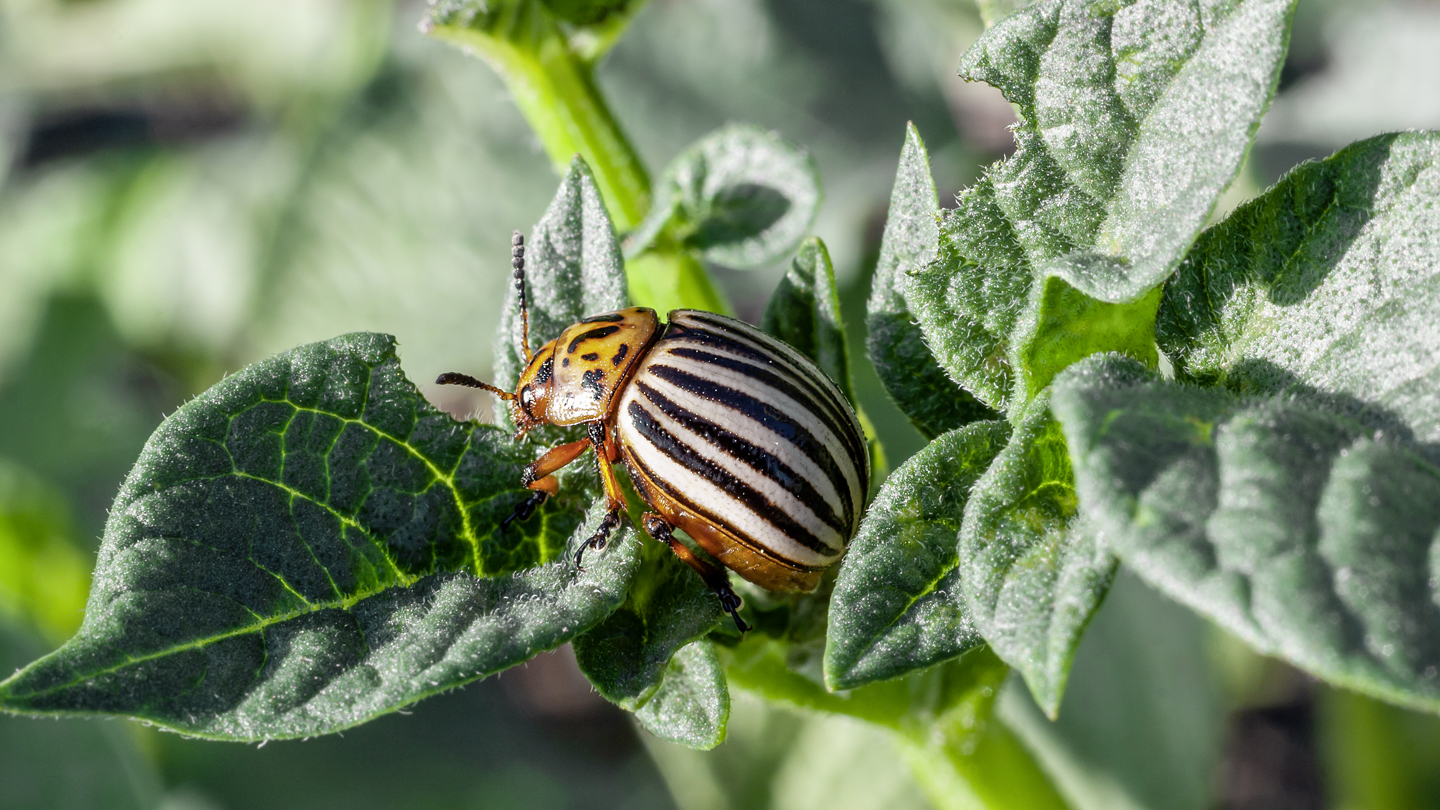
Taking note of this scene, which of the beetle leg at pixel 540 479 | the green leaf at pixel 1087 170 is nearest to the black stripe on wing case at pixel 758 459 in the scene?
the beetle leg at pixel 540 479

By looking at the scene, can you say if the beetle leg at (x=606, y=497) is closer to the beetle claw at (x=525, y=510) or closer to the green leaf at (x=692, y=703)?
the beetle claw at (x=525, y=510)

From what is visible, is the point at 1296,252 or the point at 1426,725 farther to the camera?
the point at 1426,725

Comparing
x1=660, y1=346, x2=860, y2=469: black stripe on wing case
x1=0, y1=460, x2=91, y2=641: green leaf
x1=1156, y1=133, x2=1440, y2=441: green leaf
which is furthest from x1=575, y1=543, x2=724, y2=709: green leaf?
x1=0, y1=460, x2=91, y2=641: green leaf

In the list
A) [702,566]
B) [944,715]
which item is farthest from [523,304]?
[944,715]

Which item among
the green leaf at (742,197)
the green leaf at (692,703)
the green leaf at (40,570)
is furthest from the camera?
the green leaf at (40,570)

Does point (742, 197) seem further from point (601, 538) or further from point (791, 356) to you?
point (601, 538)

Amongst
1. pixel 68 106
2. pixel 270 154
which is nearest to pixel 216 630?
pixel 270 154

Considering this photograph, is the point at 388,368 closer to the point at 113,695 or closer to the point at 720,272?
the point at 113,695
